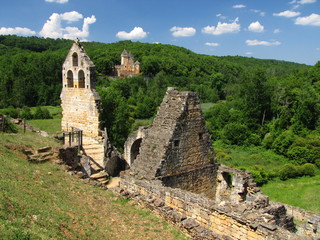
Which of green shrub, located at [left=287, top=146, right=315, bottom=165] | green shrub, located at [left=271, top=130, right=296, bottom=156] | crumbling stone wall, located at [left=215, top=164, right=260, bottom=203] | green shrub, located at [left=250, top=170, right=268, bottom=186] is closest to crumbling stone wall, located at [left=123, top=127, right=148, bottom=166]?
crumbling stone wall, located at [left=215, top=164, right=260, bottom=203]

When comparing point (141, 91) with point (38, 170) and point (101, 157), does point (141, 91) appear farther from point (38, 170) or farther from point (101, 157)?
point (38, 170)

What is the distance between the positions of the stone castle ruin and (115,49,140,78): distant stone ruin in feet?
294

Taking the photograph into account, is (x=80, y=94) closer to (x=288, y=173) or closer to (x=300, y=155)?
(x=288, y=173)

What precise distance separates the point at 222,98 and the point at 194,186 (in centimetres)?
8268

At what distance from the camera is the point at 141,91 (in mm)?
78438

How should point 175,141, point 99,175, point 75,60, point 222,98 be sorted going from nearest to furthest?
point 175,141 < point 99,175 < point 75,60 < point 222,98

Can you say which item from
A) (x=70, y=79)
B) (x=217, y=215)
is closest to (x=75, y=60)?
(x=70, y=79)

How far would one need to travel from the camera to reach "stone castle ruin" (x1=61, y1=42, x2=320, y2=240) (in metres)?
7.33

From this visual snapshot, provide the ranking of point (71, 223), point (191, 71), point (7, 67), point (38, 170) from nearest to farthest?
point (71, 223)
point (38, 170)
point (7, 67)
point (191, 71)

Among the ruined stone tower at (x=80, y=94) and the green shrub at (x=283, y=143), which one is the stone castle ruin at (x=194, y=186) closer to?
the ruined stone tower at (x=80, y=94)

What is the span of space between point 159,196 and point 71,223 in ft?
9.91

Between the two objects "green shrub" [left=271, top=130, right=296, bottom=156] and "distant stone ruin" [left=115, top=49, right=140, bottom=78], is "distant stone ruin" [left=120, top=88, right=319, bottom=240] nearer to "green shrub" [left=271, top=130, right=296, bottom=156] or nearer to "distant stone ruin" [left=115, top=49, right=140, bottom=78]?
"green shrub" [left=271, top=130, right=296, bottom=156]

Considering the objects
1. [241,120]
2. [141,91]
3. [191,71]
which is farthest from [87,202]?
[191,71]

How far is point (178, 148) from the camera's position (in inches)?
412
